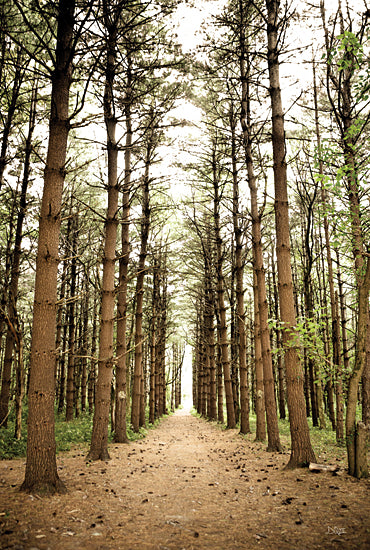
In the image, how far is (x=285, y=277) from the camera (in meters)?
6.75

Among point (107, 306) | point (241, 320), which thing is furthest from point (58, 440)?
point (241, 320)

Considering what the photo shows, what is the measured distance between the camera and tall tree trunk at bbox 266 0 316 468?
6.15 m

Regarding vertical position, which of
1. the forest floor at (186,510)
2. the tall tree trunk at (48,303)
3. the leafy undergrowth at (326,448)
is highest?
the tall tree trunk at (48,303)

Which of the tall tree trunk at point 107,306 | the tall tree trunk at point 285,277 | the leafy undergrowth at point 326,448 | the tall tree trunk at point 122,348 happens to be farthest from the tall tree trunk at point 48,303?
the leafy undergrowth at point 326,448

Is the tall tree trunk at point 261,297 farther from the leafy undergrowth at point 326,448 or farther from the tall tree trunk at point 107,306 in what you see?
the tall tree trunk at point 107,306

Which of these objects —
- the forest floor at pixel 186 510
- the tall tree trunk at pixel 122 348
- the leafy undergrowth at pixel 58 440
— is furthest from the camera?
the tall tree trunk at pixel 122 348

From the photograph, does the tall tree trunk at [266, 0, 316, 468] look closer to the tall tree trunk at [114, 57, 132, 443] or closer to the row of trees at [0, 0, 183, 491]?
the row of trees at [0, 0, 183, 491]

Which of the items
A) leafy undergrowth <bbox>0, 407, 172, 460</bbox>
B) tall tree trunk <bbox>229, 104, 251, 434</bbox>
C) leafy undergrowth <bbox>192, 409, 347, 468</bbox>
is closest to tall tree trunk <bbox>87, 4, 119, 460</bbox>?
leafy undergrowth <bbox>0, 407, 172, 460</bbox>

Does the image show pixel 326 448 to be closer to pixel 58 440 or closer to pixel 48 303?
pixel 58 440

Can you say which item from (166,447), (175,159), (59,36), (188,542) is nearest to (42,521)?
(188,542)

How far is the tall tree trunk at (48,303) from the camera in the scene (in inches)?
176

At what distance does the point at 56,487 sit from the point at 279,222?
5.94 metres

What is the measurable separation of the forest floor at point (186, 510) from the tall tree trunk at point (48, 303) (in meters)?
0.38

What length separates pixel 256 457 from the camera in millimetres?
8047
